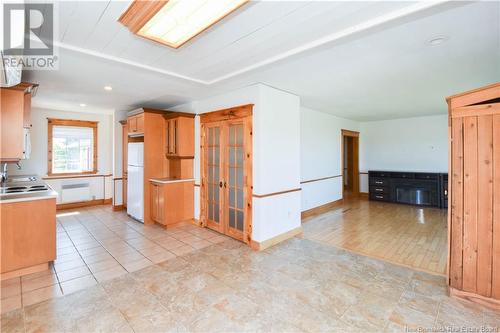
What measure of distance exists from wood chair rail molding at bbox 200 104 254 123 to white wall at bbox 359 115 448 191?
5.66m

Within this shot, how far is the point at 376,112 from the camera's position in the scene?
20.0 feet

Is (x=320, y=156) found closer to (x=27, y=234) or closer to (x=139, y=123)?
(x=139, y=123)

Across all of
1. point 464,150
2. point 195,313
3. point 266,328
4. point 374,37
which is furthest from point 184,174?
point 464,150

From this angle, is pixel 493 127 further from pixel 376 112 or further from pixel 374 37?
pixel 376 112

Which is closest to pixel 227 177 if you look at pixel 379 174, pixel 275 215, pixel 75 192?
pixel 275 215

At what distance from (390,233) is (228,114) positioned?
11.9ft

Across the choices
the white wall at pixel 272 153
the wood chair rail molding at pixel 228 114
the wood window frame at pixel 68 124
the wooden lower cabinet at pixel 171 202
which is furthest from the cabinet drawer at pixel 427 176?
the wood window frame at pixel 68 124

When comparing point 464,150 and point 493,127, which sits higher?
point 493,127

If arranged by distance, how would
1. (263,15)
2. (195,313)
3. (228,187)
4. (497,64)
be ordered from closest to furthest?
1. (263,15)
2. (195,313)
3. (497,64)
4. (228,187)

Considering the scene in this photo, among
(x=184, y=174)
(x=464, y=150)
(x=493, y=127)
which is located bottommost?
(x=184, y=174)

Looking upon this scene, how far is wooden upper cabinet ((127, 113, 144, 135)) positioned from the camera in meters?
4.89

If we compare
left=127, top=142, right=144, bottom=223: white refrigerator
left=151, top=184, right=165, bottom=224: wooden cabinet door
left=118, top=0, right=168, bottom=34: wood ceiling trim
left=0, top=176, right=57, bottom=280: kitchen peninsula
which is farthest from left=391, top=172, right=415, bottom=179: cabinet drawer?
left=0, top=176, right=57, bottom=280: kitchen peninsula

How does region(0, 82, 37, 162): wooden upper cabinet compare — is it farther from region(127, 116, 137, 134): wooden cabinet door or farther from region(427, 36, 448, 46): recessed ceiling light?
region(427, 36, 448, 46): recessed ceiling light

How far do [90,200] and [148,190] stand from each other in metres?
2.78
